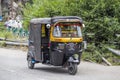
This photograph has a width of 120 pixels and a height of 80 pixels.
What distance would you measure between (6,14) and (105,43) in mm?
28568

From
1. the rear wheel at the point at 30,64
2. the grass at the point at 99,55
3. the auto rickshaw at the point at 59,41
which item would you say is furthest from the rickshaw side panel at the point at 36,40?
the grass at the point at 99,55

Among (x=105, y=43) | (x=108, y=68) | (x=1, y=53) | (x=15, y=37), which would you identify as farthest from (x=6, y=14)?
(x=108, y=68)

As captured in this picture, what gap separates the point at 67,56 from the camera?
17.4m

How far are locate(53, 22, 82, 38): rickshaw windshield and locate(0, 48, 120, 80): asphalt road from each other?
1.43 m

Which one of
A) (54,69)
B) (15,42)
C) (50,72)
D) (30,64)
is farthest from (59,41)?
(15,42)

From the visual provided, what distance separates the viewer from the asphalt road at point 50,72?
53.6ft

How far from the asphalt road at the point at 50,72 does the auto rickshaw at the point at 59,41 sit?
0.49 m

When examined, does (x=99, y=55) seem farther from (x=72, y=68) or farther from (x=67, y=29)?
(x=72, y=68)

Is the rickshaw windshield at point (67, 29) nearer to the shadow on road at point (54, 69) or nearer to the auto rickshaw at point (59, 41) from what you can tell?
the auto rickshaw at point (59, 41)

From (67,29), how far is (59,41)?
2.16 feet

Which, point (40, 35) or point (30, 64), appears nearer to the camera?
point (40, 35)

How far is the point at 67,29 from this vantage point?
17781 millimetres

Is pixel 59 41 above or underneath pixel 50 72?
above

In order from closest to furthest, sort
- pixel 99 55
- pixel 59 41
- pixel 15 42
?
pixel 59 41 → pixel 99 55 → pixel 15 42
